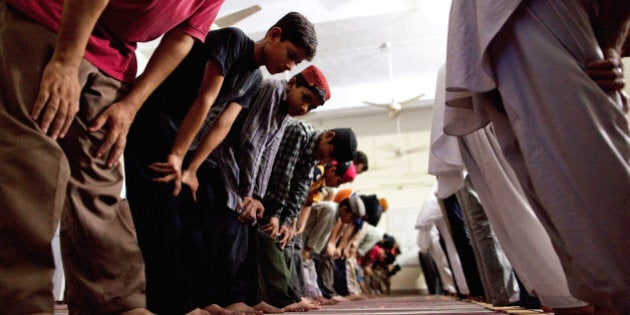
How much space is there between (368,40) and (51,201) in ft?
23.8

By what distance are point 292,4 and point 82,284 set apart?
578 centimetres

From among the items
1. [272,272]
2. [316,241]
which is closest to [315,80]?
[272,272]

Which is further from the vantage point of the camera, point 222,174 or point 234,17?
point 234,17

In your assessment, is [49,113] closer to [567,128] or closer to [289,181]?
[567,128]

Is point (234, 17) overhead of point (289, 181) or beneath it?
overhead

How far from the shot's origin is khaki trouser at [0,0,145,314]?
68 cm

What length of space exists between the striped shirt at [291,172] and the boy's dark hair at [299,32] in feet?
2.33

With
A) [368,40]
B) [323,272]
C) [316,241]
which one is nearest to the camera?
[316,241]

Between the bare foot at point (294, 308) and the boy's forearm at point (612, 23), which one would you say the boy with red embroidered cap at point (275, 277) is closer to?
the bare foot at point (294, 308)

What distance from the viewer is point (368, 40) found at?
25.0 ft

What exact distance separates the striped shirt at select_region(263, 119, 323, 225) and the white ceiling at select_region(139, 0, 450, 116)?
412 centimetres

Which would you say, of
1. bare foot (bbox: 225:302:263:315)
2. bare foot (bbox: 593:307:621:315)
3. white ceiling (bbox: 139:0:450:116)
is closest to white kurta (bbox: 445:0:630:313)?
bare foot (bbox: 593:307:621:315)

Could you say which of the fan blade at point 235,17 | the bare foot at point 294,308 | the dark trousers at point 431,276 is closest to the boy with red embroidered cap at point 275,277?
the bare foot at point 294,308

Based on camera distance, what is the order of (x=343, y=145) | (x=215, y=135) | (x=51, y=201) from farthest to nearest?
1. (x=343, y=145)
2. (x=215, y=135)
3. (x=51, y=201)
